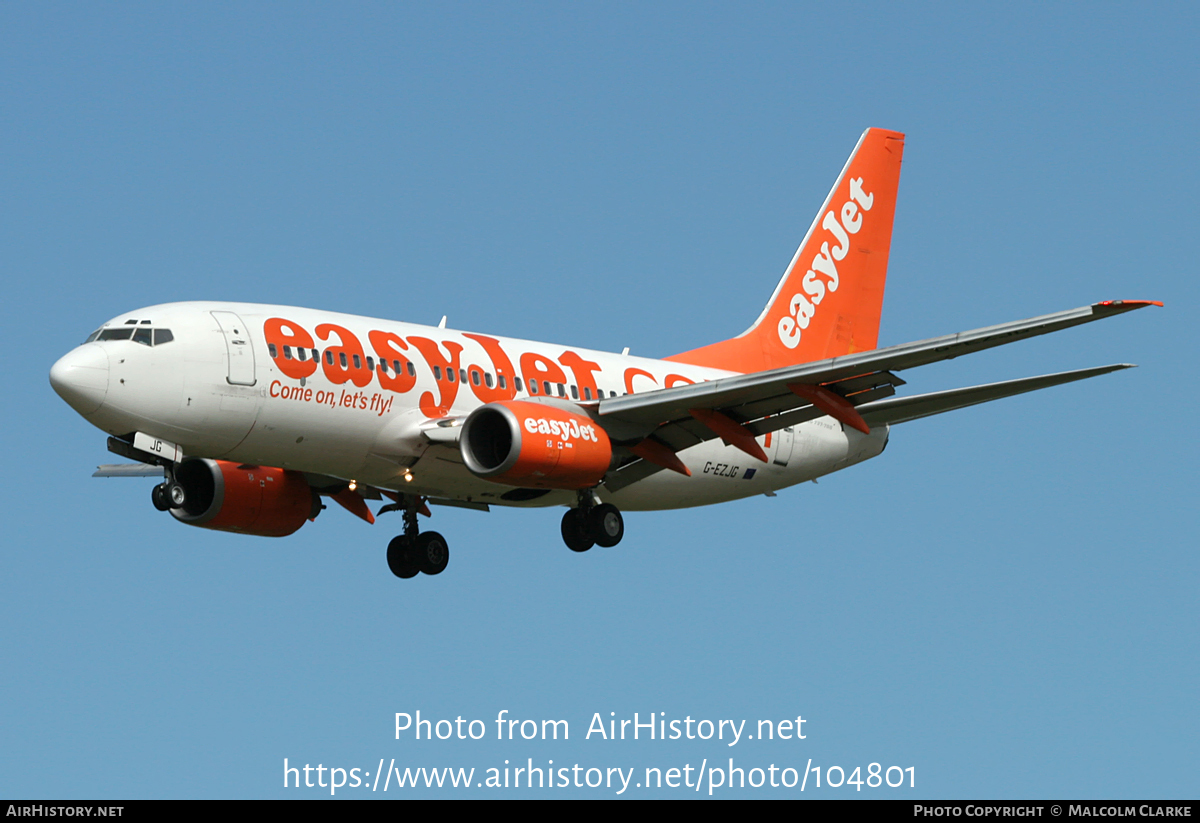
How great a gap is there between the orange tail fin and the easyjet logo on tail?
0.09ft

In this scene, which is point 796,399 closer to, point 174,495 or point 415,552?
point 415,552

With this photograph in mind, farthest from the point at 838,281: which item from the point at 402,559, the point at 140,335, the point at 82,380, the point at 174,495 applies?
the point at 82,380

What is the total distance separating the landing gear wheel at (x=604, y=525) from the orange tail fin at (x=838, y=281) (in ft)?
26.0

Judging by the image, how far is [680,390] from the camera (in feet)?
102

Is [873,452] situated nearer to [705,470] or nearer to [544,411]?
[705,470]

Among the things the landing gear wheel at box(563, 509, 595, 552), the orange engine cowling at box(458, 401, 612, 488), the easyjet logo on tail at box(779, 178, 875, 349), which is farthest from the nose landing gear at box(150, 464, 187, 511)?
the easyjet logo on tail at box(779, 178, 875, 349)

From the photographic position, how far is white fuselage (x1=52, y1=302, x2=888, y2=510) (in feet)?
93.0

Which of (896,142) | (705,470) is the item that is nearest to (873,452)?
(705,470)

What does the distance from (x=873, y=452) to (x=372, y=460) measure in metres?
13.8

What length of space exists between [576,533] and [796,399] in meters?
5.38

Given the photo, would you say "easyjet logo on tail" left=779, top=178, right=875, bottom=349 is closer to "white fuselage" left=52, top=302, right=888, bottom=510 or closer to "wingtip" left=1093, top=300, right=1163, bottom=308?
"white fuselage" left=52, top=302, right=888, bottom=510

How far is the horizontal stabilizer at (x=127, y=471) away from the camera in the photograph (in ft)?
122

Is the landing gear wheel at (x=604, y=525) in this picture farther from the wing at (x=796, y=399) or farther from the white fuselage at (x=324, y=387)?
the white fuselage at (x=324, y=387)

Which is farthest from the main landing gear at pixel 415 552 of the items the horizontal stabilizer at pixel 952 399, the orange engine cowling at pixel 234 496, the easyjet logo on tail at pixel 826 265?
the easyjet logo on tail at pixel 826 265
